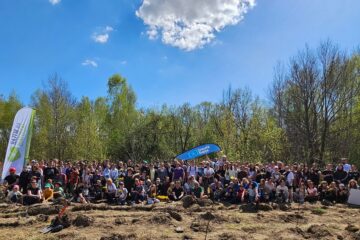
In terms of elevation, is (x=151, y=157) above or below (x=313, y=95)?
below

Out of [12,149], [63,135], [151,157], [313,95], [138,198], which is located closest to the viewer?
[138,198]

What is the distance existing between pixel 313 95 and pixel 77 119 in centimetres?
2332

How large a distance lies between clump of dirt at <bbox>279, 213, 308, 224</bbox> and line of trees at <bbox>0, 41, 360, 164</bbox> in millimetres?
16526

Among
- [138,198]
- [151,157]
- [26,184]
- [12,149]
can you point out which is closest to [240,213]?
[138,198]

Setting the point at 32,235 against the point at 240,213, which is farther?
the point at 240,213

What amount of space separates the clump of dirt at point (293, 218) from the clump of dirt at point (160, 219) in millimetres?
3876

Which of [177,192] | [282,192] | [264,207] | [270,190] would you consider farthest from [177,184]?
[282,192]

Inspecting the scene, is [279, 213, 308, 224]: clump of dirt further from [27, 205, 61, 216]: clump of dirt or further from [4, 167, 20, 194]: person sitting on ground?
[4, 167, 20, 194]: person sitting on ground

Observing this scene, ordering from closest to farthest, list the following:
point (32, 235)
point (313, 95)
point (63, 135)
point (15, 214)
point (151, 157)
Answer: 1. point (32, 235)
2. point (15, 214)
3. point (313, 95)
4. point (63, 135)
5. point (151, 157)

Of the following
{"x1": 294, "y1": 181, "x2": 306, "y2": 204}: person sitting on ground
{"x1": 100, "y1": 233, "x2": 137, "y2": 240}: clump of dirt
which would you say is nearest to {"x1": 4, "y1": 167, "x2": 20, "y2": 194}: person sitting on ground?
{"x1": 100, "y1": 233, "x2": 137, "y2": 240}: clump of dirt

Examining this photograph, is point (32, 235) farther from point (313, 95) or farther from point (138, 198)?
point (313, 95)

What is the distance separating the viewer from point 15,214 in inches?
524

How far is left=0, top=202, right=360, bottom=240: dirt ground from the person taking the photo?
34.3 ft

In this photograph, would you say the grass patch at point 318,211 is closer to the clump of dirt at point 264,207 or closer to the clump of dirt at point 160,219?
the clump of dirt at point 264,207
